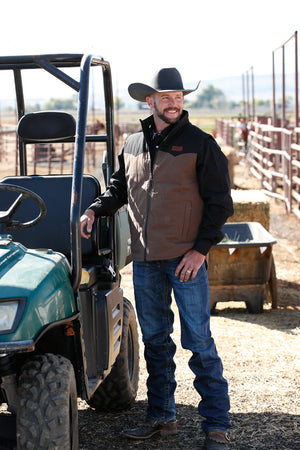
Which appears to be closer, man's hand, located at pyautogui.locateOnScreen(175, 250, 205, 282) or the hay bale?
man's hand, located at pyautogui.locateOnScreen(175, 250, 205, 282)

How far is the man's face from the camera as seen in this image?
3439mm

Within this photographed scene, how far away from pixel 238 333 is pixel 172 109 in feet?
9.50

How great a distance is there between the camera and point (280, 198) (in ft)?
47.8

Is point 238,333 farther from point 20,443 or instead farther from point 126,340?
point 20,443

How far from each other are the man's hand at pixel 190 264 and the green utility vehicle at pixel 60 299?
353mm

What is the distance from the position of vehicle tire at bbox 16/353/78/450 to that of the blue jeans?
3.14 feet

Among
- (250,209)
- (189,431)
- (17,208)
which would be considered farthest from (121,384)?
(250,209)

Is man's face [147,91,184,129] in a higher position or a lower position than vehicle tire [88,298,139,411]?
higher

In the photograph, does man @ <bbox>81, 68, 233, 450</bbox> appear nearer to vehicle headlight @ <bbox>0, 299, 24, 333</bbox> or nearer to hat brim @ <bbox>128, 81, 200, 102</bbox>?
hat brim @ <bbox>128, 81, 200, 102</bbox>

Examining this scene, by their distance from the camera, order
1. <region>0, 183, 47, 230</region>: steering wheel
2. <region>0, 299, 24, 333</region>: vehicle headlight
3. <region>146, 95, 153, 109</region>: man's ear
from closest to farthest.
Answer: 1. <region>0, 299, 24, 333</region>: vehicle headlight
2. <region>0, 183, 47, 230</region>: steering wheel
3. <region>146, 95, 153, 109</region>: man's ear

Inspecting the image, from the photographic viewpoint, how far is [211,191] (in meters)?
3.40

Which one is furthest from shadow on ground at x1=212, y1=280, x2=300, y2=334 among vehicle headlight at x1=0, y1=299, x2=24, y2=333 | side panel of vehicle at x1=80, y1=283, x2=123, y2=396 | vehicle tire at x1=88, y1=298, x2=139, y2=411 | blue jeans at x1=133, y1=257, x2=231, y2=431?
vehicle headlight at x1=0, y1=299, x2=24, y2=333

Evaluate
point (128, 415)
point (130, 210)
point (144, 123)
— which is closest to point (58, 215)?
point (130, 210)

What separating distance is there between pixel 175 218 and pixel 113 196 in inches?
15.6
